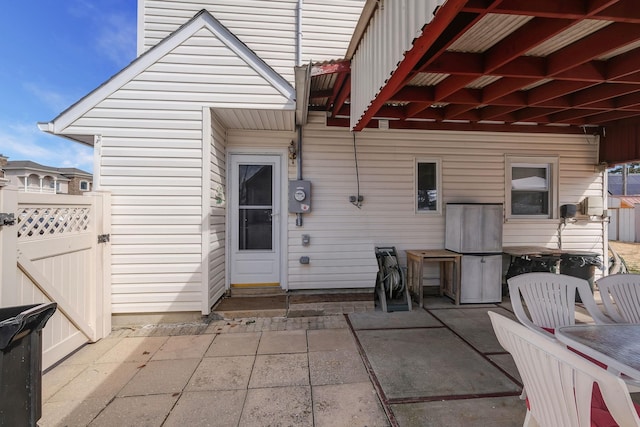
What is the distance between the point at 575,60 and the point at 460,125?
2320 millimetres

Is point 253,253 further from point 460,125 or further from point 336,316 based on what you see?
point 460,125

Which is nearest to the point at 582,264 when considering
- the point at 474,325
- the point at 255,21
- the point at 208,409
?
the point at 474,325

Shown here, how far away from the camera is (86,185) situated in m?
16.2

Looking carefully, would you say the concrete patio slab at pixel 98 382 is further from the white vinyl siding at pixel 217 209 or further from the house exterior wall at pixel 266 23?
the house exterior wall at pixel 266 23

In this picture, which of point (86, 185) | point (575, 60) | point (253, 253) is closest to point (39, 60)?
point (86, 185)

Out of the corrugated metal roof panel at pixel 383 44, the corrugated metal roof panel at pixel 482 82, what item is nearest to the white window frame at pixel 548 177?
the corrugated metal roof panel at pixel 482 82

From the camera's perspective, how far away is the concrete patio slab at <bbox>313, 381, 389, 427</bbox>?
2.04 meters

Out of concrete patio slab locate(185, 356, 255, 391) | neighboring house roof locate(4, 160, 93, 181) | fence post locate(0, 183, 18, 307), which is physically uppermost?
neighboring house roof locate(4, 160, 93, 181)

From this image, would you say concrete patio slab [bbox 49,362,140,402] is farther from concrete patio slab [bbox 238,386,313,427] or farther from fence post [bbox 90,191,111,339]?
concrete patio slab [bbox 238,386,313,427]

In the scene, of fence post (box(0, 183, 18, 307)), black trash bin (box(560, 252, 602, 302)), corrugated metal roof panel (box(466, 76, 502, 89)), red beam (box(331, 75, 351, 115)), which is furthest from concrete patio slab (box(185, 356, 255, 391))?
black trash bin (box(560, 252, 602, 302))

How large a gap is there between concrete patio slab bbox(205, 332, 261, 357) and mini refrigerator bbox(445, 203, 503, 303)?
3160 millimetres

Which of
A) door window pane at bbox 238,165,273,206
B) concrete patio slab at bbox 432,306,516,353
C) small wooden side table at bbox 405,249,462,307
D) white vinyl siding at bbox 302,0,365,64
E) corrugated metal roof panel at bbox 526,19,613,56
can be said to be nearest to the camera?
corrugated metal roof panel at bbox 526,19,613,56

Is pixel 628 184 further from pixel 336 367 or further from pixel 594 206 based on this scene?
pixel 336 367

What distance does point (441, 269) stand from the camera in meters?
4.87
